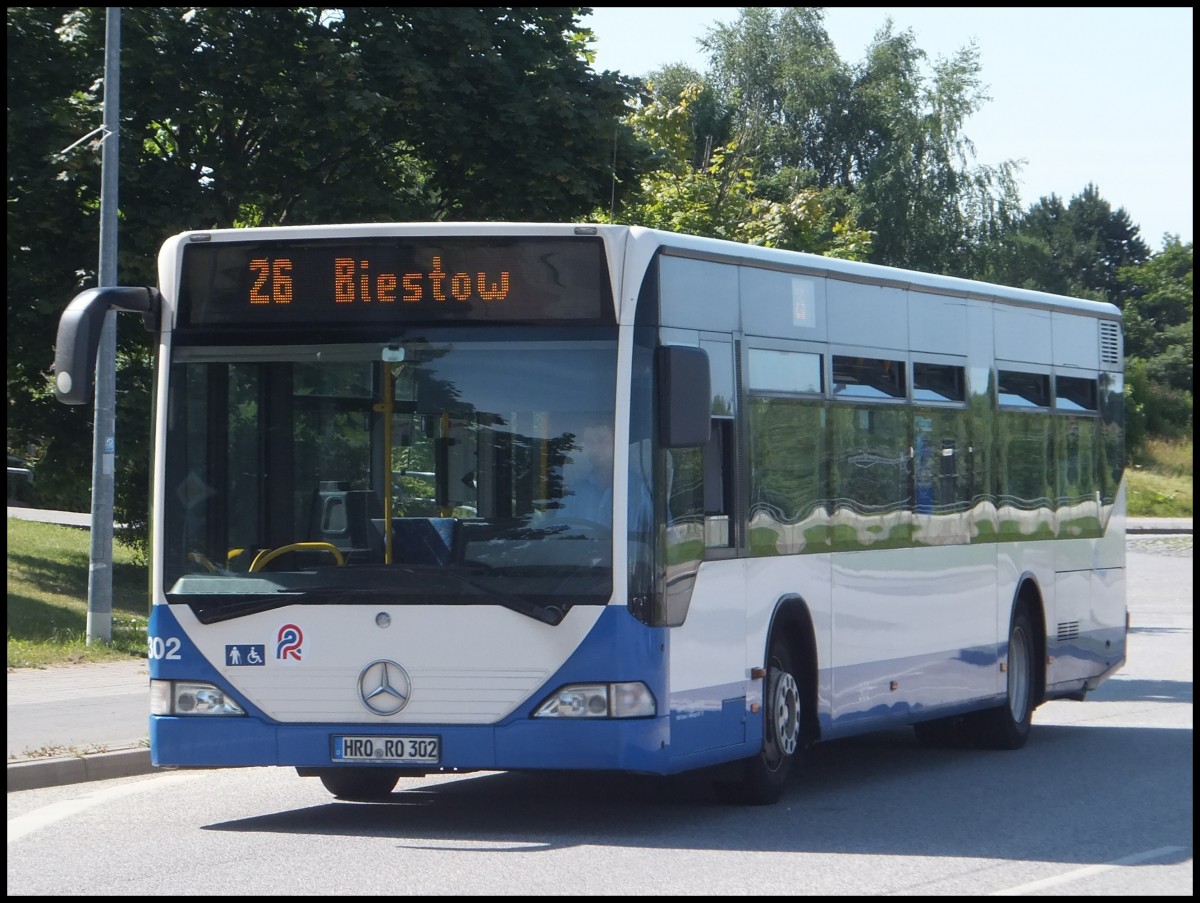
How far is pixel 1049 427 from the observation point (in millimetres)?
15523

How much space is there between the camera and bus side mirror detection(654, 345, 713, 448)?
980 centimetres

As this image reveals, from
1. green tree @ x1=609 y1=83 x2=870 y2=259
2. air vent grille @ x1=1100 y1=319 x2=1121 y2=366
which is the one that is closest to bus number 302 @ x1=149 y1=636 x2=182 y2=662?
air vent grille @ x1=1100 y1=319 x2=1121 y2=366

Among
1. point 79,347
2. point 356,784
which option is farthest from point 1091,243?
point 79,347

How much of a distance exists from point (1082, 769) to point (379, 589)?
Result: 5.53 metres

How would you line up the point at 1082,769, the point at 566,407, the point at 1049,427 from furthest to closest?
1. the point at 1049,427
2. the point at 1082,769
3. the point at 566,407

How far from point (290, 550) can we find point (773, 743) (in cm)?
286

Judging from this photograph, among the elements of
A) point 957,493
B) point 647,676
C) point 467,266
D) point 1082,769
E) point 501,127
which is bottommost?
point 1082,769

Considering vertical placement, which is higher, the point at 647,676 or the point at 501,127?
the point at 501,127

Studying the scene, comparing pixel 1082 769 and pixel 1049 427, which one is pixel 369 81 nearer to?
pixel 1049 427

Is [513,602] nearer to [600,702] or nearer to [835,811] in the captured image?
[600,702]

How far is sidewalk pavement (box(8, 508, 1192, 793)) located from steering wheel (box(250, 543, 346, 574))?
10.1 ft

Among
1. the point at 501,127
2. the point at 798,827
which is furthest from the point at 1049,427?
the point at 501,127

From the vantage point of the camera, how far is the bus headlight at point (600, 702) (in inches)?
378

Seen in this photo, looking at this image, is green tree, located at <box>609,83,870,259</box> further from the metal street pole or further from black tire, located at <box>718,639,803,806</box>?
black tire, located at <box>718,639,803,806</box>
